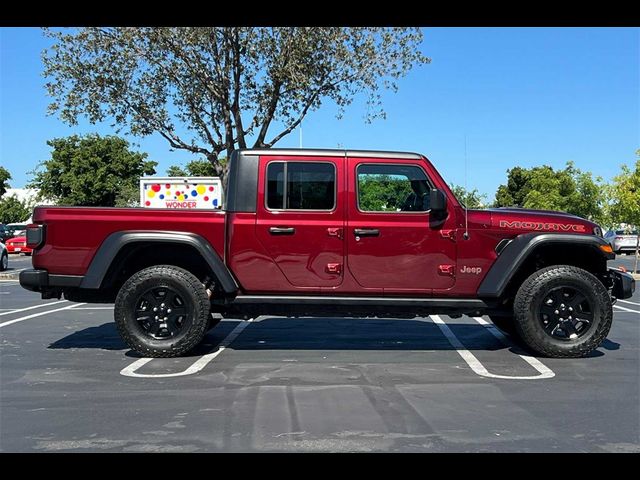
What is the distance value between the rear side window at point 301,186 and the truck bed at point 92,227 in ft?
2.08

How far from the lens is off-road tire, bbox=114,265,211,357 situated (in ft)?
20.3

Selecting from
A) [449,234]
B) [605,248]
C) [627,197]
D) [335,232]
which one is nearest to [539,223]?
[605,248]

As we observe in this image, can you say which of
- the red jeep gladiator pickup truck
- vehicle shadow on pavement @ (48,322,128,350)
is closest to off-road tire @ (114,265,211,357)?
the red jeep gladiator pickup truck

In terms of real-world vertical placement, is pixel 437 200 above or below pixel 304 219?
above

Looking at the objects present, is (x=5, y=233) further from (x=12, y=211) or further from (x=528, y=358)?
(x=528, y=358)

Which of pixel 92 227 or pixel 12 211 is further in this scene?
pixel 12 211

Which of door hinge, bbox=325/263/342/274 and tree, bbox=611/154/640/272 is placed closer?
door hinge, bbox=325/263/342/274

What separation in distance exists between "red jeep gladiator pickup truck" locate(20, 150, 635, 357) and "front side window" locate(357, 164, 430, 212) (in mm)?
16

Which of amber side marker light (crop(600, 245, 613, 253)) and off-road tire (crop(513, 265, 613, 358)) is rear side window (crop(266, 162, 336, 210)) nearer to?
off-road tire (crop(513, 265, 613, 358))

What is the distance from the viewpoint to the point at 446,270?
20.5 ft

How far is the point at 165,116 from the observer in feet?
59.0

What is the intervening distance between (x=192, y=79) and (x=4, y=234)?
2334 cm

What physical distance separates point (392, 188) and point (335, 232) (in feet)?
2.59
